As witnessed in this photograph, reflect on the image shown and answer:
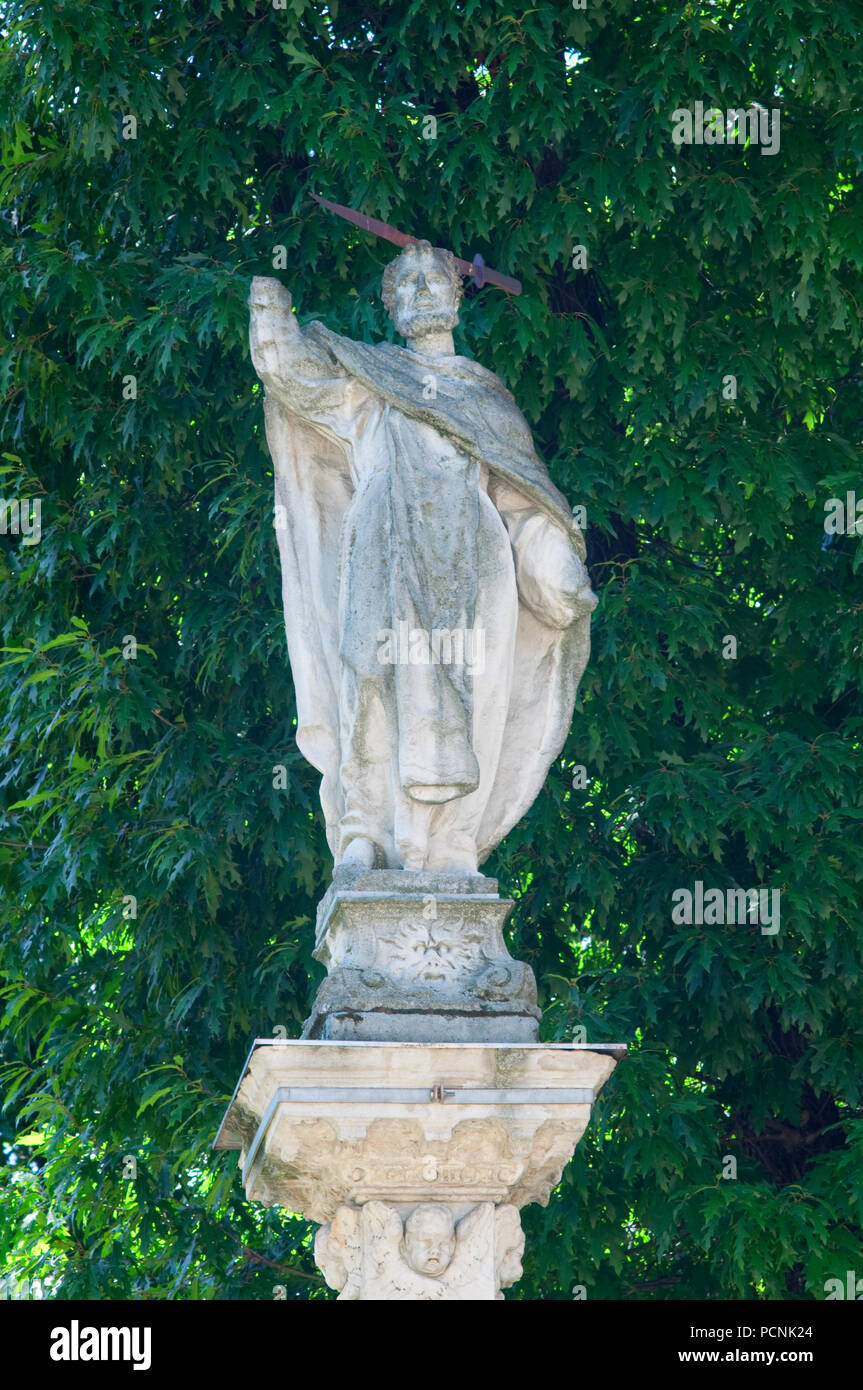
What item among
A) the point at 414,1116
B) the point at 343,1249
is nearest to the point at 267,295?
the point at 414,1116

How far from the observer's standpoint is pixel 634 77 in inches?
407

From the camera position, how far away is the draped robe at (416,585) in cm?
730

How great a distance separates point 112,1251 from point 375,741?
3.84 m

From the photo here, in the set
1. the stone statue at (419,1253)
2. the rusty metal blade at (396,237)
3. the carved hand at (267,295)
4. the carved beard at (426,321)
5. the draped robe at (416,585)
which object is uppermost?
the rusty metal blade at (396,237)

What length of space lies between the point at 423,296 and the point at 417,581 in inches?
44.1

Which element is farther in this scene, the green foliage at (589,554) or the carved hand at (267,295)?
the green foliage at (589,554)

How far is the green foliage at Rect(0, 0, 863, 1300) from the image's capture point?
390 inches

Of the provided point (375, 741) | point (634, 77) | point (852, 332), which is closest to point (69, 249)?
point (634, 77)

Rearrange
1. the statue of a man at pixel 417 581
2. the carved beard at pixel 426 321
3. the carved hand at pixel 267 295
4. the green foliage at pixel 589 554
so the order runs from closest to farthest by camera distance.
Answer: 1. the statue of a man at pixel 417 581
2. the carved hand at pixel 267 295
3. the carved beard at pixel 426 321
4. the green foliage at pixel 589 554

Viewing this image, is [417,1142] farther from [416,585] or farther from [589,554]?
[589,554]

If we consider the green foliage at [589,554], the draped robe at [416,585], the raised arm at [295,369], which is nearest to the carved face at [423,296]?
the draped robe at [416,585]

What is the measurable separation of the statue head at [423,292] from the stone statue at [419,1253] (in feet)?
9.52

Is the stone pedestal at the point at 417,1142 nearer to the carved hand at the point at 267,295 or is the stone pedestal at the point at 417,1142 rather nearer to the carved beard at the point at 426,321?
the carved hand at the point at 267,295

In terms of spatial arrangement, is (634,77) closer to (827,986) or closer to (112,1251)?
(827,986)
